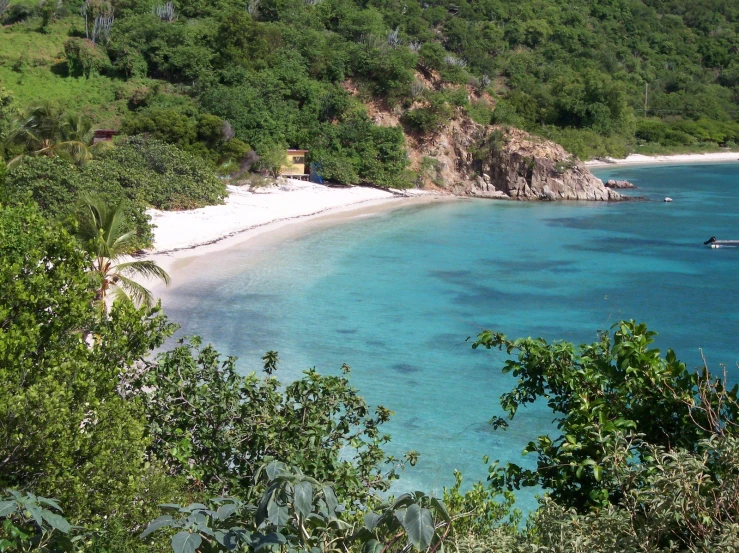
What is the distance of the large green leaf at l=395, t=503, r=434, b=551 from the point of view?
3.93 metres

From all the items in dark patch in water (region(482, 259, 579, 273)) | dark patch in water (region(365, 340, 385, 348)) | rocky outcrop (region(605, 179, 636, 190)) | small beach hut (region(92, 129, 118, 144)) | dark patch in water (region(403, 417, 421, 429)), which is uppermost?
small beach hut (region(92, 129, 118, 144))

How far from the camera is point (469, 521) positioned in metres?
7.52

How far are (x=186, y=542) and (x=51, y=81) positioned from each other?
49.8 m

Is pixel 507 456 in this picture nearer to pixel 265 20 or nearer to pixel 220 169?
pixel 220 169

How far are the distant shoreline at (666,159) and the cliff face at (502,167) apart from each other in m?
20.5

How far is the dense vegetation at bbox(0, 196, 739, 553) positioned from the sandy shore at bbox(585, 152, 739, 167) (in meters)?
67.7

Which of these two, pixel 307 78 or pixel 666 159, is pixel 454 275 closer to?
pixel 307 78

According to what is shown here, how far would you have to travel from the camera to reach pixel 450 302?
25047mm

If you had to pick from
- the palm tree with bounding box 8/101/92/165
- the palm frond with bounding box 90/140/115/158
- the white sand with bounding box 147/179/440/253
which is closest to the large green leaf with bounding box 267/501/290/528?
the white sand with bounding box 147/179/440/253

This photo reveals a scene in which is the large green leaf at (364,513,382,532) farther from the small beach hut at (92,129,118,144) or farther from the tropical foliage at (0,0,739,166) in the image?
the small beach hut at (92,129,118,144)

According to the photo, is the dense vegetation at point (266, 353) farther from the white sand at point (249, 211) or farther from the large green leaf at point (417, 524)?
the white sand at point (249, 211)

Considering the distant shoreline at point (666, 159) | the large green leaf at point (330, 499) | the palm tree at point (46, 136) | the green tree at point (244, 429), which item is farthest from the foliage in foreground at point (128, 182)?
the distant shoreline at point (666, 159)

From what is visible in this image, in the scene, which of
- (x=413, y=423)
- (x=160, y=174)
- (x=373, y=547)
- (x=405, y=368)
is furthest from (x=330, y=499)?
(x=160, y=174)

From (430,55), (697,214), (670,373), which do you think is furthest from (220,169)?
(670,373)
